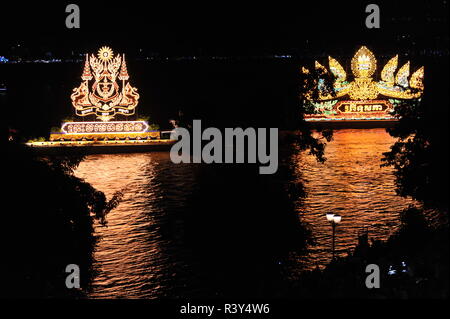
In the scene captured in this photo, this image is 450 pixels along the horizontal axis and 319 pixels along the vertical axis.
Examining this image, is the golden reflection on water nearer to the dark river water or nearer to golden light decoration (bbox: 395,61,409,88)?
the dark river water

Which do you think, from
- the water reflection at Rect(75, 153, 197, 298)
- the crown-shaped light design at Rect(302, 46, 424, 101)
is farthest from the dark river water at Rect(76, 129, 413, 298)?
the crown-shaped light design at Rect(302, 46, 424, 101)

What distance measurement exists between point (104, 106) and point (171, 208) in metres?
12.7

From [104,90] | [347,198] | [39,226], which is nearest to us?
[39,226]

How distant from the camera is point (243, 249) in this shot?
1316 cm

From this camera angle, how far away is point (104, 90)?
27891 millimetres

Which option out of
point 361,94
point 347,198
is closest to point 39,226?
point 347,198

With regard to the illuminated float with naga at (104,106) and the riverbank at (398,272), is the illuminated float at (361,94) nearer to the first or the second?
the illuminated float with naga at (104,106)

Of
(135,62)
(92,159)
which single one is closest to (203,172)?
(92,159)

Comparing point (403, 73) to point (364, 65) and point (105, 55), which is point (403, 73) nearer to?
point (364, 65)

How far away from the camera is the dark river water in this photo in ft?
38.9

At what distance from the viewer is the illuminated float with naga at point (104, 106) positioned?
27.5 m
